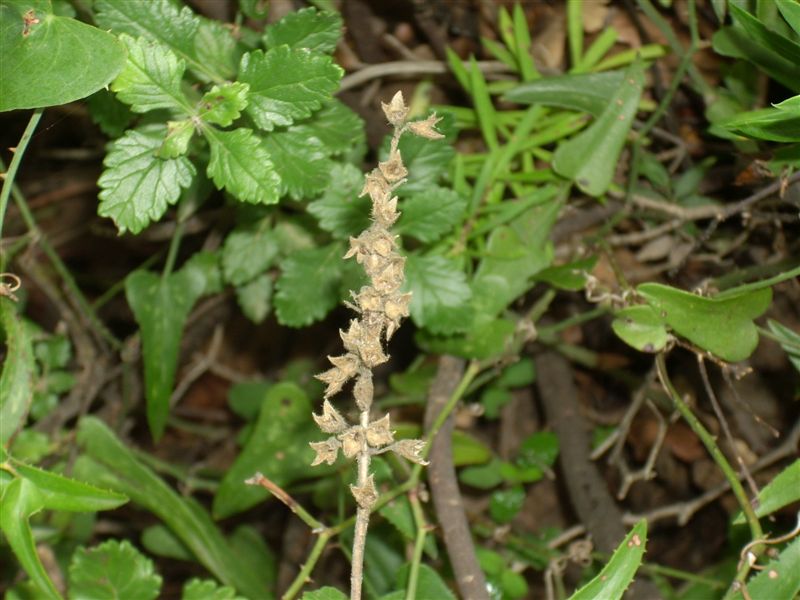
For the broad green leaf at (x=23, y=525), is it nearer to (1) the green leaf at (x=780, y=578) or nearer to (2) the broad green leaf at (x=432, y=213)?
(2) the broad green leaf at (x=432, y=213)

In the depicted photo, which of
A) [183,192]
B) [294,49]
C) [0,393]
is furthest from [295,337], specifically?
[294,49]

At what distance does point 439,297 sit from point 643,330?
0.22 meters

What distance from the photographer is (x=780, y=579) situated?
80cm

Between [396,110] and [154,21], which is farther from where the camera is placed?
[154,21]

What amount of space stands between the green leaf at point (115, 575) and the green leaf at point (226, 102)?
0.49 metres

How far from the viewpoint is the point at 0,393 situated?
3.01 feet

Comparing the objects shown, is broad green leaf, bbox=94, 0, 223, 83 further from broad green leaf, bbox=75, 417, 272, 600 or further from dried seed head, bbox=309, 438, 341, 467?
broad green leaf, bbox=75, 417, 272, 600

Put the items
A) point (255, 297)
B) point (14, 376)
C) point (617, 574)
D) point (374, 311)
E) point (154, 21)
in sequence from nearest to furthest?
→ point (374, 311), point (617, 574), point (154, 21), point (14, 376), point (255, 297)

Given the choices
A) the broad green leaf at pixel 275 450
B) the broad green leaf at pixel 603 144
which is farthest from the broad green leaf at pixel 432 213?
the broad green leaf at pixel 275 450

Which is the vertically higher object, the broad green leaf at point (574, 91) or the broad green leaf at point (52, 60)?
the broad green leaf at point (52, 60)

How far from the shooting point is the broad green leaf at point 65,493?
79cm

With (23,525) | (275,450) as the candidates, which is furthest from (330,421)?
(275,450)

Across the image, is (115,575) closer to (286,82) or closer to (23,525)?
(23,525)

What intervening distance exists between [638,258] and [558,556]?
0.42 metres
